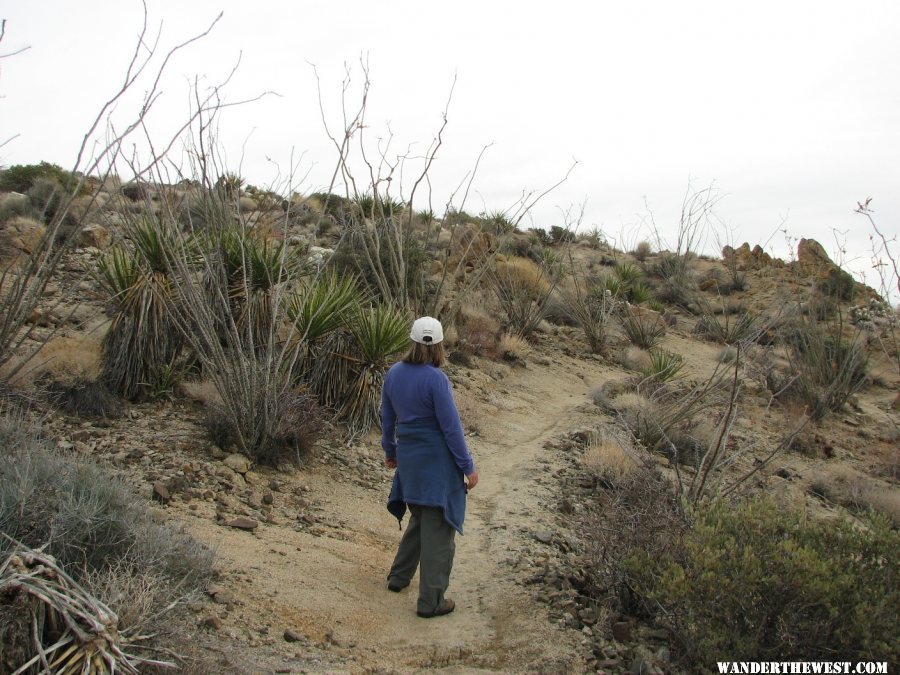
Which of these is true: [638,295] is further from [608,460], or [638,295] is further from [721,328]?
[608,460]

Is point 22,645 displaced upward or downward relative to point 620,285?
downward

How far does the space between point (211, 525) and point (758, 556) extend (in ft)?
11.5

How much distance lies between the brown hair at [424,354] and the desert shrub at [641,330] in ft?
42.2

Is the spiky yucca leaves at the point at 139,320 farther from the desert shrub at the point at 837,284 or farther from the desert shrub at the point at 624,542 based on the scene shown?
the desert shrub at the point at 837,284

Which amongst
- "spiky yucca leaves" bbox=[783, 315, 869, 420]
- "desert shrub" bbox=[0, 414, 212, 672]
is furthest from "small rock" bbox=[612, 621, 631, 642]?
"spiky yucca leaves" bbox=[783, 315, 869, 420]

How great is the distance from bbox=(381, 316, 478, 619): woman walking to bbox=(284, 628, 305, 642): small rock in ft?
2.60

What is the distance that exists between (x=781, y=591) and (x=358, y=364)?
5.34m

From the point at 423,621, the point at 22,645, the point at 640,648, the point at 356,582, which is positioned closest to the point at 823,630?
the point at 640,648

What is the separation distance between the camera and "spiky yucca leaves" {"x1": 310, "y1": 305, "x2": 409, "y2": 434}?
7.91 meters

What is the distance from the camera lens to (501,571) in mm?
5152

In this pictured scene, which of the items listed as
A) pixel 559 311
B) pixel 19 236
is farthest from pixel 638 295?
pixel 19 236

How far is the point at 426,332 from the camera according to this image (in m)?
4.16

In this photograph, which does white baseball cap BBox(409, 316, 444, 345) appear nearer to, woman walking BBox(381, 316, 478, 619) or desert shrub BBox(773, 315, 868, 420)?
woman walking BBox(381, 316, 478, 619)

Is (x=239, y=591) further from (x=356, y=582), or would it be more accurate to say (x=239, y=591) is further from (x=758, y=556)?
(x=758, y=556)
